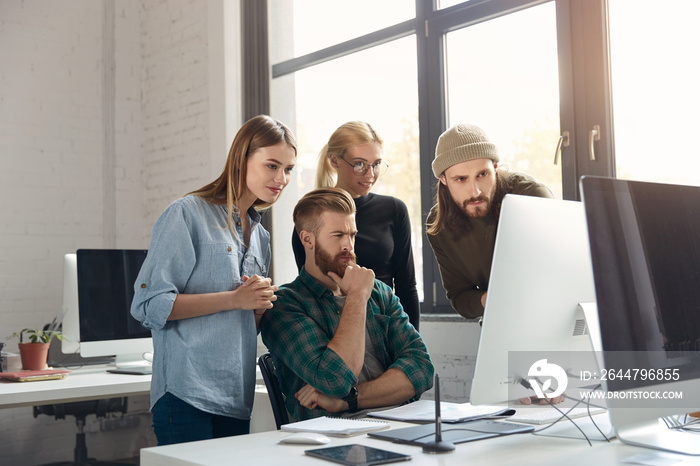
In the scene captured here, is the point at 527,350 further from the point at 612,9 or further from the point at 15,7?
the point at 15,7

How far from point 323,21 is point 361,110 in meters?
0.69

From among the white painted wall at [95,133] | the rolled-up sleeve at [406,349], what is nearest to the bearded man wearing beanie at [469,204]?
the rolled-up sleeve at [406,349]

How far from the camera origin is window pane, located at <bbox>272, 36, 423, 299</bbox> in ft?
12.3

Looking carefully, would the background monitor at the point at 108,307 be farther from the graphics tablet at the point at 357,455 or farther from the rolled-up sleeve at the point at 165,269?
the graphics tablet at the point at 357,455

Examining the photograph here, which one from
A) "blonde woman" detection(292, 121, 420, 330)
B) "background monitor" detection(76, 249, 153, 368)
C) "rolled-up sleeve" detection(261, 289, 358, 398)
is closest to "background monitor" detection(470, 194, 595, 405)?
"rolled-up sleeve" detection(261, 289, 358, 398)

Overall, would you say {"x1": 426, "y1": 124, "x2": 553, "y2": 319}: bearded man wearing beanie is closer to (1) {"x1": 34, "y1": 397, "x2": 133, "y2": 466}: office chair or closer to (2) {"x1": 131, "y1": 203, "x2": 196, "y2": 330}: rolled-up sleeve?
(2) {"x1": 131, "y1": 203, "x2": 196, "y2": 330}: rolled-up sleeve

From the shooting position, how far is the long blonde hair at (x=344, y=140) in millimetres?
2588

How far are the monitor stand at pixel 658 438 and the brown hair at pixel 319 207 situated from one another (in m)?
1.09

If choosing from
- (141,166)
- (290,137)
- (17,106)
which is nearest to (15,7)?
(17,106)

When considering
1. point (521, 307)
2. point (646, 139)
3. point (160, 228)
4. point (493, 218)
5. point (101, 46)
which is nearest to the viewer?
point (521, 307)

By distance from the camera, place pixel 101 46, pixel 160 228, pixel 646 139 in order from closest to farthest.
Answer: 1. pixel 160 228
2. pixel 646 139
3. pixel 101 46

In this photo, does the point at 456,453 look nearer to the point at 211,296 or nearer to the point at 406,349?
the point at 406,349

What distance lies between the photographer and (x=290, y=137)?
84.4 inches

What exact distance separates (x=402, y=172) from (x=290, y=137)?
5.61 ft
